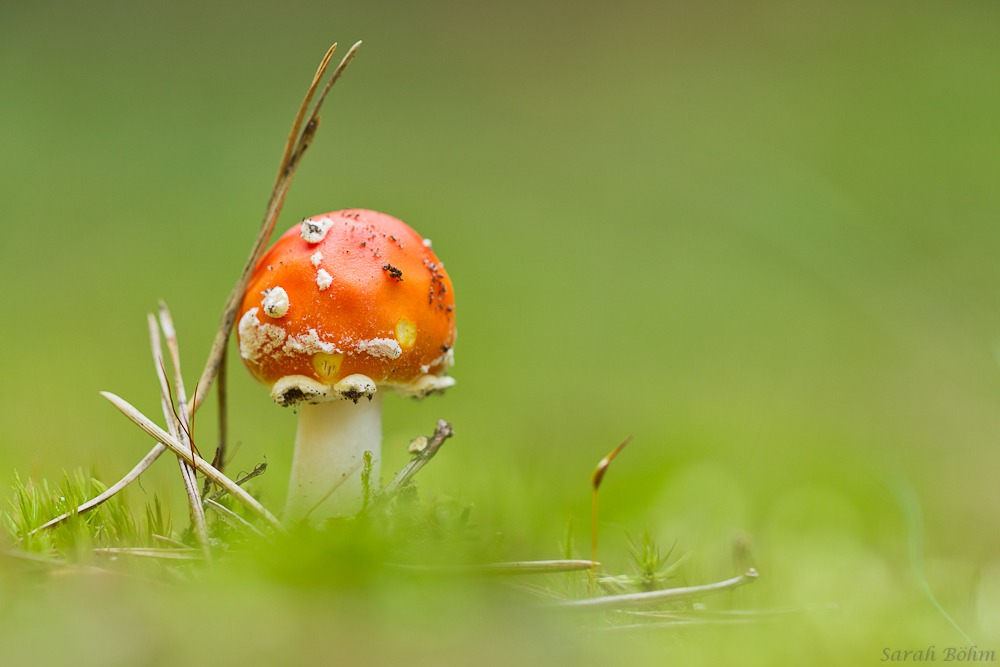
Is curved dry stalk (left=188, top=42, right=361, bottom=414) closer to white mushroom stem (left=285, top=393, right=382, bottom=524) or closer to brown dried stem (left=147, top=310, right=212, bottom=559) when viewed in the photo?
brown dried stem (left=147, top=310, right=212, bottom=559)

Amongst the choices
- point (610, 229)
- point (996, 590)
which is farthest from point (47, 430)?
point (610, 229)

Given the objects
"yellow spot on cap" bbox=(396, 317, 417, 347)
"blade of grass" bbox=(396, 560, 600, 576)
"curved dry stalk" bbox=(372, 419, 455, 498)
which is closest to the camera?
"blade of grass" bbox=(396, 560, 600, 576)

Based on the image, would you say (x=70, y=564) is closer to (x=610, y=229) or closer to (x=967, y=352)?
(x=967, y=352)

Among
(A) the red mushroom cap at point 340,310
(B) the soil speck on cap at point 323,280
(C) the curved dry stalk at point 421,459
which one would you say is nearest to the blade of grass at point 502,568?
(C) the curved dry stalk at point 421,459

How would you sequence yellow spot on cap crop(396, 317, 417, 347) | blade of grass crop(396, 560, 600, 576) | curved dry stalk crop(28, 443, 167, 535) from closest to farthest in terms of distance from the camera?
blade of grass crop(396, 560, 600, 576)
curved dry stalk crop(28, 443, 167, 535)
yellow spot on cap crop(396, 317, 417, 347)

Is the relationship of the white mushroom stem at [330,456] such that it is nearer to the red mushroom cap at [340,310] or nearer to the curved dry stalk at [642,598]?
the red mushroom cap at [340,310]

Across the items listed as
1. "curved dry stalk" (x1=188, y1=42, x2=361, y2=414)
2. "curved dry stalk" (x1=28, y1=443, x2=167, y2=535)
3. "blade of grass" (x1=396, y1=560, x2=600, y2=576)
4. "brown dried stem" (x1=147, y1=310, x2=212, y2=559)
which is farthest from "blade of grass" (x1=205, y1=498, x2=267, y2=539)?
"blade of grass" (x1=396, y1=560, x2=600, y2=576)

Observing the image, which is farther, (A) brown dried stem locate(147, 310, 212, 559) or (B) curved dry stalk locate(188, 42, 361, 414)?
(B) curved dry stalk locate(188, 42, 361, 414)
